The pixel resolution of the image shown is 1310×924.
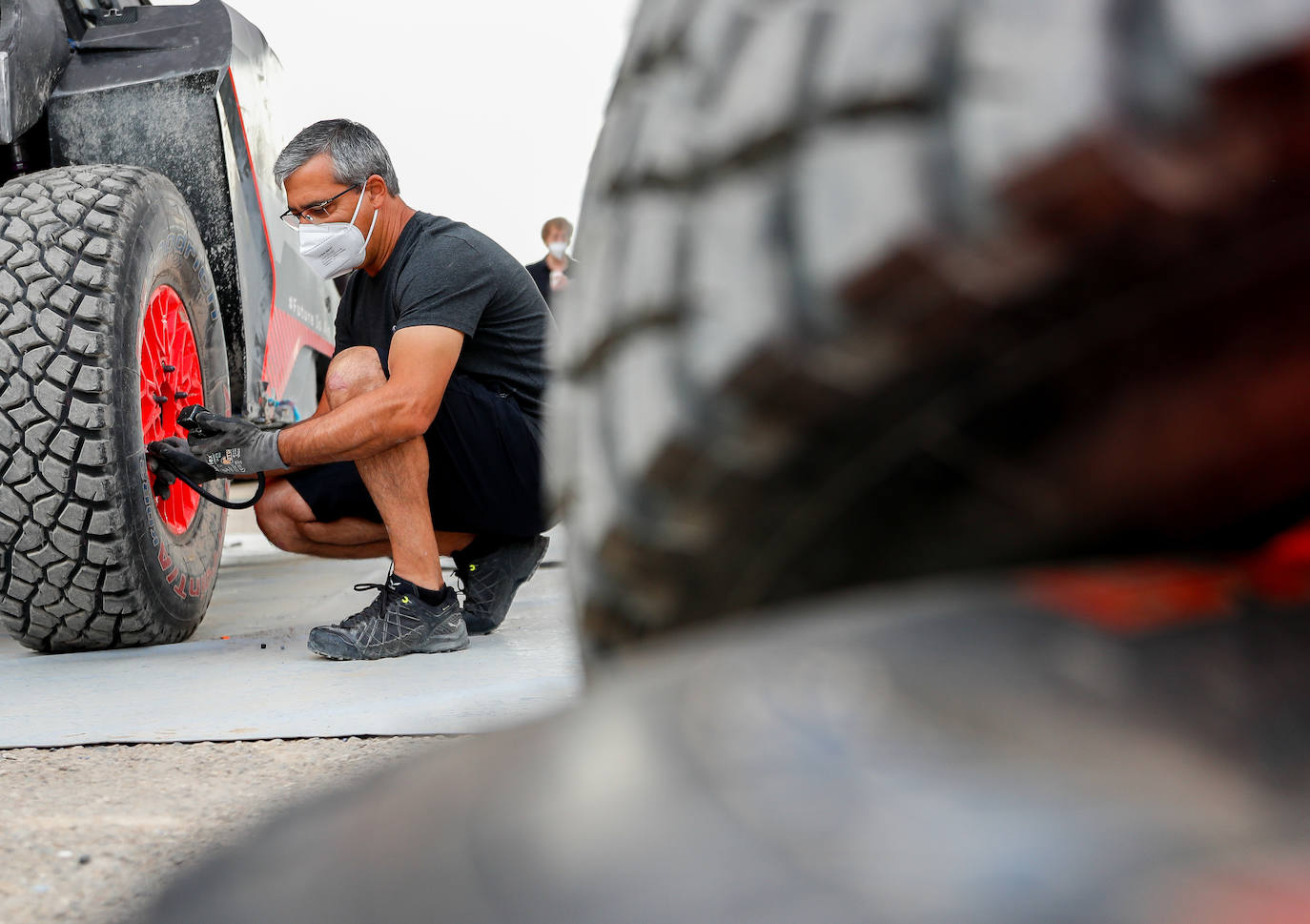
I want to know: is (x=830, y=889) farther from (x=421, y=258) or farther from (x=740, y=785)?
(x=421, y=258)

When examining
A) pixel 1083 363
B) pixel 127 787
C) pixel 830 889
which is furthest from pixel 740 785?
pixel 127 787

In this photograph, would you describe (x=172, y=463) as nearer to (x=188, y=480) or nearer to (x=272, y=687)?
(x=188, y=480)

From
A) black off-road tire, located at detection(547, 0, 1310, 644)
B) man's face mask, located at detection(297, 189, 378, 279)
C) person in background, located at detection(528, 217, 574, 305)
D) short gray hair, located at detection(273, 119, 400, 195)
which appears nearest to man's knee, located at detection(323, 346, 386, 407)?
man's face mask, located at detection(297, 189, 378, 279)

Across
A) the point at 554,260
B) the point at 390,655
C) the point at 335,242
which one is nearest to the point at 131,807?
the point at 390,655

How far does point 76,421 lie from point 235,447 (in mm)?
293

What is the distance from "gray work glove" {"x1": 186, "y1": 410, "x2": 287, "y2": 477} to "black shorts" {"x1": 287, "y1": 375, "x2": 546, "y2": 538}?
178mm

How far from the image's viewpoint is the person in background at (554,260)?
5.37 m

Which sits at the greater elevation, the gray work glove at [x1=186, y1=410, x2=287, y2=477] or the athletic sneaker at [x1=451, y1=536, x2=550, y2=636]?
the gray work glove at [x1=186, y1=410, x2=287, y2=477]

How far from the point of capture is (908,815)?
0.25 m

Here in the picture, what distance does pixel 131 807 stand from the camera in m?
1.06

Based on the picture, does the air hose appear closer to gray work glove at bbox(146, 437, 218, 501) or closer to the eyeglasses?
gray work glove at bbox(146, 437, 218, 501)

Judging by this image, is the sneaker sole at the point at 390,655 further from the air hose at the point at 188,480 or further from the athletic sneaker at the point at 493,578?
the air hose at the point at 188,480

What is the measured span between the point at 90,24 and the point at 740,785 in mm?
2503

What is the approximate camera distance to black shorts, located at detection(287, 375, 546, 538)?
210 cm
